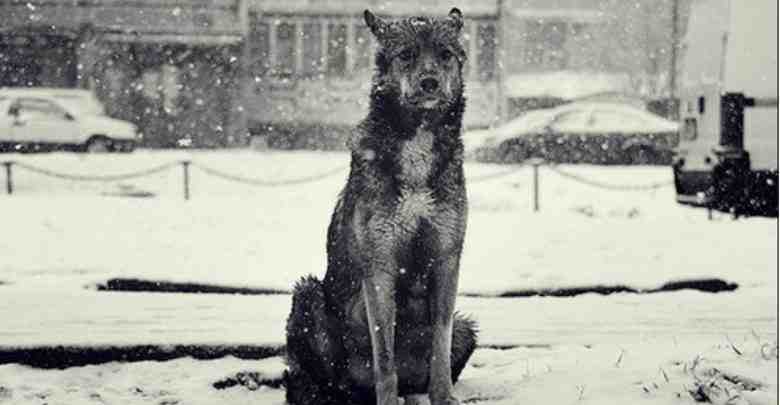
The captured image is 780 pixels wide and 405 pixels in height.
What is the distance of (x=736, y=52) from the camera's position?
10430 millimetres

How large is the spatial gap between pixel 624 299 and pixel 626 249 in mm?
2818

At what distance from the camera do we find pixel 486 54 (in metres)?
34.1

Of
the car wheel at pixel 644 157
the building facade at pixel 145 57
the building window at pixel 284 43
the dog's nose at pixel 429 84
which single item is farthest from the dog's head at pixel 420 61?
the building window at pixel 284 43

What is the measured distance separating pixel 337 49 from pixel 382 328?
30.3m

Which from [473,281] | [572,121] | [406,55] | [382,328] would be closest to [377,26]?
[406,55]

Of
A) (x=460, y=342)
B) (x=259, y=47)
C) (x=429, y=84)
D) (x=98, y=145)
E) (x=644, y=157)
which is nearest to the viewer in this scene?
(x=429, y=84)

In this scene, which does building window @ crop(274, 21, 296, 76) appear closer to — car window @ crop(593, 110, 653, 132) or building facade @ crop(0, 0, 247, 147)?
building facade @ crop(0, 0, 247, 147)

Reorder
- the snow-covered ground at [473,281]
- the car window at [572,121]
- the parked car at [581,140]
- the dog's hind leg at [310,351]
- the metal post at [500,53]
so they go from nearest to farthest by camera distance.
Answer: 1. the dog's hind leg at [310,351]
2. the snow-covered ground at [473,281]
3. the parked car at [581,140]
4. the car window at [572,121]
5. the metal post at [500,53]

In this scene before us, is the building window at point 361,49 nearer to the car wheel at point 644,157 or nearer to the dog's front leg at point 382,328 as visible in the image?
the car wheel at point 644,157

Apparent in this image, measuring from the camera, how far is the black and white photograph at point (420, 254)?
431 cm

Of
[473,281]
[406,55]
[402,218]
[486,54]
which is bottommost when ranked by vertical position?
[473,281]

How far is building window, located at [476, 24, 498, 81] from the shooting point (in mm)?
34062

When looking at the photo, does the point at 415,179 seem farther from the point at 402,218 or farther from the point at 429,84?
the point at 429,84

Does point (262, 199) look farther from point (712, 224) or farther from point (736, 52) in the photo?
point (736, 52)
